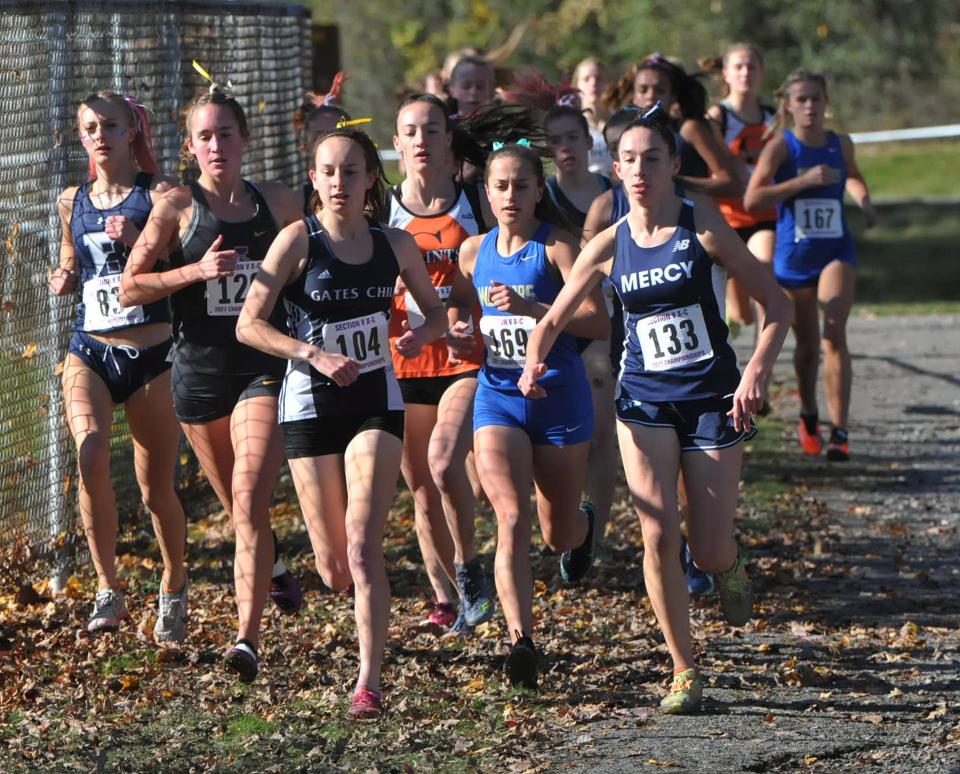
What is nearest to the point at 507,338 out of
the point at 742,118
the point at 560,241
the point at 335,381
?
the point at 560,241

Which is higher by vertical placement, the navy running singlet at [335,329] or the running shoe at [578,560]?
the navy running singlet at [335,329]

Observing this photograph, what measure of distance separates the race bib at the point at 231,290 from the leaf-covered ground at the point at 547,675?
1398mm

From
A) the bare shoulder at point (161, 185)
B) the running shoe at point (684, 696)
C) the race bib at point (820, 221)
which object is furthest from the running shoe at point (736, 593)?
the race bib at point (820, 221)

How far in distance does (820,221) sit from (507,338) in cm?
443

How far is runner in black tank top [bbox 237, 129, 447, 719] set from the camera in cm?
610

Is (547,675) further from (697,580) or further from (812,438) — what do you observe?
(812,438)

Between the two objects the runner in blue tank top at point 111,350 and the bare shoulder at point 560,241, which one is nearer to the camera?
the bare shoulder at point 560,241

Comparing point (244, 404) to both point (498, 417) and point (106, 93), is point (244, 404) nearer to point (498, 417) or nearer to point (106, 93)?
point (498, 417)

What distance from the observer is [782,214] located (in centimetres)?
1078

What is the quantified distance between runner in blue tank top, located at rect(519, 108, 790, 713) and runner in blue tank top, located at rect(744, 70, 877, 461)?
441 centimetres

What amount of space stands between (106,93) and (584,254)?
2.25m

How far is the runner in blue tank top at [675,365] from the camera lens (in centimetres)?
617

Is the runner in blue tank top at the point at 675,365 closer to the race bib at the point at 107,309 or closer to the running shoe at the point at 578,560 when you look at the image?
the running shoe at the point at 578,560

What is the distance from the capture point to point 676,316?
20.3 ft
